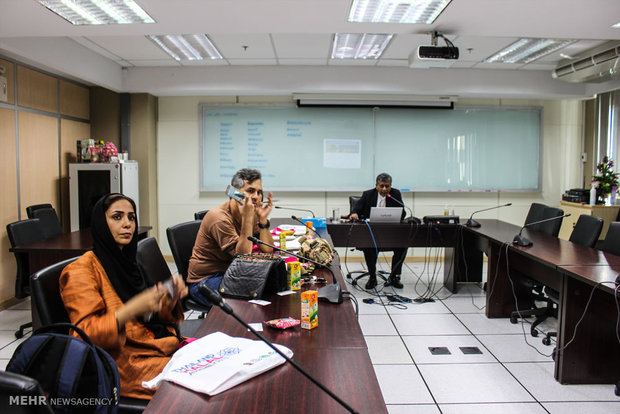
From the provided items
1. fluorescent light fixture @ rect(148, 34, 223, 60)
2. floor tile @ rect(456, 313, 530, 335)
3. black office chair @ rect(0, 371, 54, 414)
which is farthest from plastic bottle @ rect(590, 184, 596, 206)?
black office chair @ rect(0, 371, 54, 414)

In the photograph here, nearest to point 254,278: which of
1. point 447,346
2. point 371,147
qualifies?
point 447,346

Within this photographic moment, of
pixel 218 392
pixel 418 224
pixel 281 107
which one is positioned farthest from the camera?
pixel 281 107

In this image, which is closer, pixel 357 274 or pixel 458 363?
pixel 458 363

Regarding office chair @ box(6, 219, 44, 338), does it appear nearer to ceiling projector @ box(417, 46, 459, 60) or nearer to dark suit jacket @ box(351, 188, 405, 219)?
dark suit jacket @ box(351, 188, 405, 219)

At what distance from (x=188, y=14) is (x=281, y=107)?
2.98 meters

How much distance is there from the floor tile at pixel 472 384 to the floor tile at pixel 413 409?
9 cm

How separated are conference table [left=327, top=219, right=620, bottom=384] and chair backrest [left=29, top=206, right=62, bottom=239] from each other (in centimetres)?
274

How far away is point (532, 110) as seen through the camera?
6141 mm

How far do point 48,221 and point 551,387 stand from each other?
4.44 m

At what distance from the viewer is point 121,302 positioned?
5.53ft

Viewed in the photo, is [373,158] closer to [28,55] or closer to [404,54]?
[404,54]

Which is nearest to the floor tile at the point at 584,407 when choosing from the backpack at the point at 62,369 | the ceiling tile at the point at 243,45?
the backpack at the point at 62,369

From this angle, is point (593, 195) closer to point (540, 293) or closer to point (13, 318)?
point (540, 293)

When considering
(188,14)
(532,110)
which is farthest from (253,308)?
(532,110)
